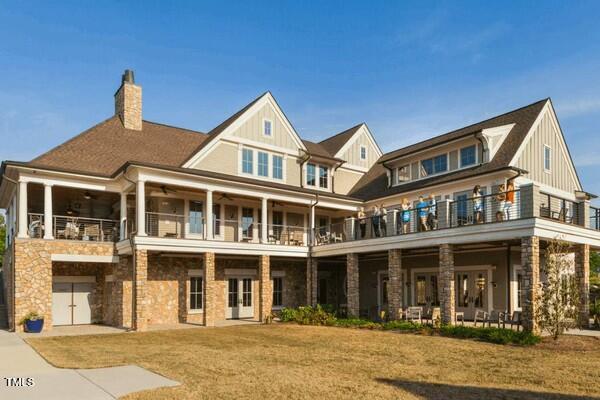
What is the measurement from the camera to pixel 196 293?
76.9 ft

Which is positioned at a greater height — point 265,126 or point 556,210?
point 265,126

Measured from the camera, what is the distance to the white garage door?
70.5 feet

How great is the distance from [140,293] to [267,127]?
→ 10.9m

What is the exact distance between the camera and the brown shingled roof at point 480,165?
21266mm

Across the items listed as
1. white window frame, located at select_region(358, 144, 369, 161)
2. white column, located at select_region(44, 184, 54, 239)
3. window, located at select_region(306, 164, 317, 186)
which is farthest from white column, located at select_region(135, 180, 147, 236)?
white window frame, located at select_region(358, 144, 369, 161)

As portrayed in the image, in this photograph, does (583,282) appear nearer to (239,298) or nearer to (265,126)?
(239,298)

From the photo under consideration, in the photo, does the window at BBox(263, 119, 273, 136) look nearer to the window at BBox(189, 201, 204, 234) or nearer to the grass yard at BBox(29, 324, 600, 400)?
the window at BBox(189, 201, 204, 234)

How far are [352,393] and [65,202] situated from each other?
836 inches

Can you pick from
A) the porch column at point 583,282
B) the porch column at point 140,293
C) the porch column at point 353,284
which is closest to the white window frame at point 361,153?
the porch column at point 353,284

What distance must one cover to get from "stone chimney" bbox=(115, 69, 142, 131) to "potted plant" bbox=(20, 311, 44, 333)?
10.3 meters

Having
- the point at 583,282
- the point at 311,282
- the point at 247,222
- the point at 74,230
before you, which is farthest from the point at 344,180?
the point at 74,230

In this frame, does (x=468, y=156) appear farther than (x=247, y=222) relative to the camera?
No

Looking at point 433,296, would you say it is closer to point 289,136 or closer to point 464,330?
point 464,330

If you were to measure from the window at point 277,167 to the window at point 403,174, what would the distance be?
6.23 meters
